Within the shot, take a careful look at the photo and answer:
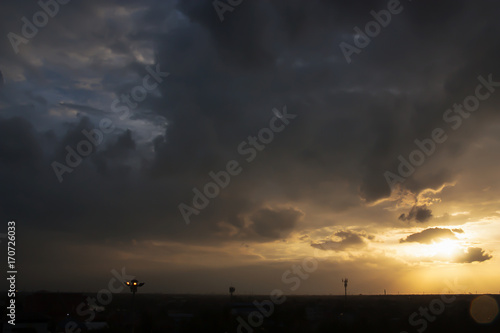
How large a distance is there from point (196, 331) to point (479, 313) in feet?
192

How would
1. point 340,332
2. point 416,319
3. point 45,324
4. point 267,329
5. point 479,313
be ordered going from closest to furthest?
point 45,324 < point 340,332 < point 267,329 < point 416,319 < point 479,313

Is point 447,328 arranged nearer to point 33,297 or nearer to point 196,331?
point 196,331

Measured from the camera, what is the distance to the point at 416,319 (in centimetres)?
7244

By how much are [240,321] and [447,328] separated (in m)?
32.2

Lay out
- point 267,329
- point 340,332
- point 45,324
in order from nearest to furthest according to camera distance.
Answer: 1. point 45,324
2. point 340,332
3. point 267,329

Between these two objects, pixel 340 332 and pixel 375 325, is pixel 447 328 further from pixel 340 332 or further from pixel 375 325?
pixel 340 332

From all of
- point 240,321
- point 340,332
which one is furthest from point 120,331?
point 340,332

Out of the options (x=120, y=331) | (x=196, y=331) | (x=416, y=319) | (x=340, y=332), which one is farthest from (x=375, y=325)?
(x=120, y=331)

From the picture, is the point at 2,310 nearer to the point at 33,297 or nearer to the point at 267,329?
the point at 33,297

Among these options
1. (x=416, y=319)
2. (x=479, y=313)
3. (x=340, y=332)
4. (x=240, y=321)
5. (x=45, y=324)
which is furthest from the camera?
(x=479, y=313)

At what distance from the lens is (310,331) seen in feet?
197

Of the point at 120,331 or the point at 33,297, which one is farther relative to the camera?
the point at 33,297

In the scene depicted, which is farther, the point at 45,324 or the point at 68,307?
the point at 68,307

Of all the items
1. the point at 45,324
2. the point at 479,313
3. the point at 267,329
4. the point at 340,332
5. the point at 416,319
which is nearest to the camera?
the point at 45,324
